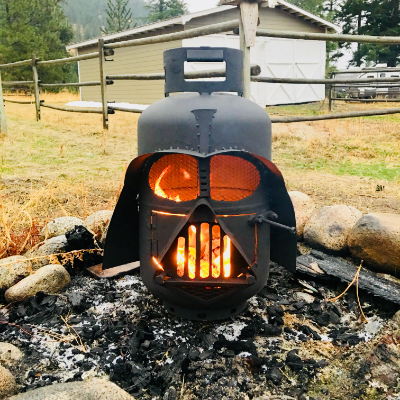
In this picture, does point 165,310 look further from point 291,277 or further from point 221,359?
point 291,277

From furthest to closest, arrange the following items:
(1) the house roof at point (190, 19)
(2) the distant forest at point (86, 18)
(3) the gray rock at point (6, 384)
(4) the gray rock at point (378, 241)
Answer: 1. (2) the distant forest at point (86, 18)
2. (1) the house roof at point (190, 19)
3. (4) the gray rock at point (378, 241)
4. (3) the gray rock at point (6, 384)

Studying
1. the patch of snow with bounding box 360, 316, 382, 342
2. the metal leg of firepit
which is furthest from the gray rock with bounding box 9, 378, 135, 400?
the patch of snow with bounding box 360, 316, 382, 342

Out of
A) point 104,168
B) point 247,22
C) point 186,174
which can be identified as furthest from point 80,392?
point 104,168

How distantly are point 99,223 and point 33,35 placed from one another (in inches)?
900

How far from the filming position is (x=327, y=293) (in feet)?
8.45

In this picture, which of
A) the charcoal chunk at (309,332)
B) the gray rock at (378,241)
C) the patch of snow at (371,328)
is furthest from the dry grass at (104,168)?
the charcoal chunk at (309,332)

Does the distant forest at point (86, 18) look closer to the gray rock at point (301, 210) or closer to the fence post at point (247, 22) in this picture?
the fence post at point (247, 22)

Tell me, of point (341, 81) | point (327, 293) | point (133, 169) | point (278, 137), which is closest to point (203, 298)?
point (133, 169)

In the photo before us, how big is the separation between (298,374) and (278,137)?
613cm

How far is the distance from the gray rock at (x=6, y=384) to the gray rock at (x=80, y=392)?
0.14m

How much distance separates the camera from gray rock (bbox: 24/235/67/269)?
272cm

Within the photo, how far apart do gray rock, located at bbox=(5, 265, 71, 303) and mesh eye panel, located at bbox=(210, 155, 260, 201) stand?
1132 millimetres

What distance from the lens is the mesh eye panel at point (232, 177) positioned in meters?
2.12

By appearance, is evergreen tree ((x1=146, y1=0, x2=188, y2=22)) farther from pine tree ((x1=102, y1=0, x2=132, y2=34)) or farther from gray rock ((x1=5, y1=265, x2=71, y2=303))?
gray rock ((x1=5, y1=265, x2=71, y2=303))
